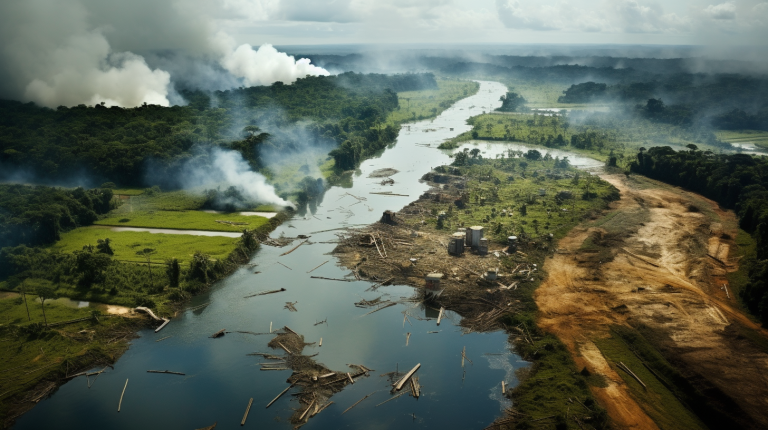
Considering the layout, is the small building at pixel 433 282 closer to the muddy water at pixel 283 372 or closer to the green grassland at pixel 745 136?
the muddy water at pixel 283 372

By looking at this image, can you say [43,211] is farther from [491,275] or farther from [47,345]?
[491,275]

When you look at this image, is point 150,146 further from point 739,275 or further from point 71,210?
point 739,275

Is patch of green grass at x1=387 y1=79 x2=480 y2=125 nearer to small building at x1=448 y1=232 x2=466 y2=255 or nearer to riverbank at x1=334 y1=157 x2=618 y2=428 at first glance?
riverbank at x1=334 y1=157 x2=618 y2=428

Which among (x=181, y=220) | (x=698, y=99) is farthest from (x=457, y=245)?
(x=698, y=99)

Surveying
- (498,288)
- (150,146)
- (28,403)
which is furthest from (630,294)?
(150,146)

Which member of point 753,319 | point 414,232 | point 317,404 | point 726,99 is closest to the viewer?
point 317,404

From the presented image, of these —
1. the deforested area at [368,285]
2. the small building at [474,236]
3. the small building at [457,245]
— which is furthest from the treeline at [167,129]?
the small building at [457,245]
